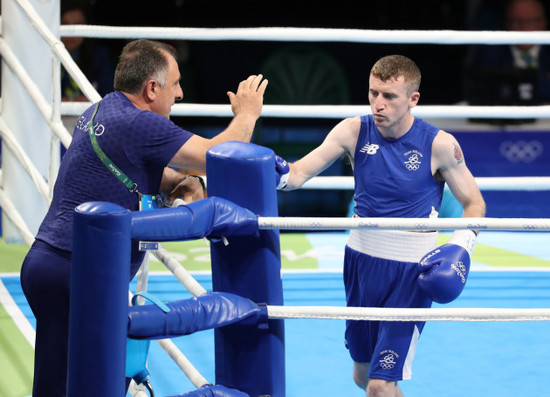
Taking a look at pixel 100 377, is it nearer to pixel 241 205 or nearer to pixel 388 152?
pixel 241 205

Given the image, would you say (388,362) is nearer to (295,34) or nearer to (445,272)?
(445,272)

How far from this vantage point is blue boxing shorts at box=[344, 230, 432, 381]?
234 cm

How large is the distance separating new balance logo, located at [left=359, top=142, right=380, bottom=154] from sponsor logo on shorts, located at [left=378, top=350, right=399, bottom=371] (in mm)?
590

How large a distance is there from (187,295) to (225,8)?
4507mm

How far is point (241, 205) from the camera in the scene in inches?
65.5

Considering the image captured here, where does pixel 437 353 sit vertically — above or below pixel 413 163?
below

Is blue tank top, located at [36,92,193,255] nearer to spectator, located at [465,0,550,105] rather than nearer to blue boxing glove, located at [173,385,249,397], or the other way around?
blue boxing glove, located at [173,385,249,397]

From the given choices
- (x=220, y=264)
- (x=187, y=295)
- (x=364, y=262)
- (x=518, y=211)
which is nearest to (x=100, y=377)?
(x=220, y=264)

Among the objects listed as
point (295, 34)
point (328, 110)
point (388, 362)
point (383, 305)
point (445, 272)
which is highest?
point (295, 34)

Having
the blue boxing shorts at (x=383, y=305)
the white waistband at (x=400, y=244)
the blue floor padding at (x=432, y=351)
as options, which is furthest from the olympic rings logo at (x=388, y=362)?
the blue floor padding at (x=432, y=351)

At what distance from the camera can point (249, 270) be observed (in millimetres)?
1676

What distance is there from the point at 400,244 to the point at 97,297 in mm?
1251

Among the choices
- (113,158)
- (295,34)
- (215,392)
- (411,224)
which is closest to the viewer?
(215,392)

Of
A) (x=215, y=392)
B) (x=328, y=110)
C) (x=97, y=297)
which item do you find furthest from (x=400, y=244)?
(x=328, y=110)
